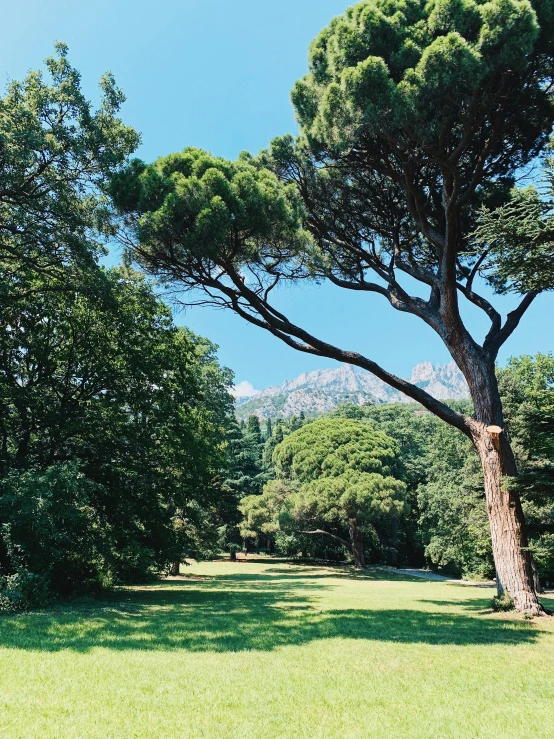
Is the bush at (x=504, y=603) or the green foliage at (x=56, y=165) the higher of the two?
the green foliage at (x=56, y=165)

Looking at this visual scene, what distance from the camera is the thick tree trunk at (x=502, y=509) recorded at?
8312mm

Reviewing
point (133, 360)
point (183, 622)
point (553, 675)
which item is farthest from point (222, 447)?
point (553, 675)

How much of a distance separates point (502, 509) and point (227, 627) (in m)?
5.41

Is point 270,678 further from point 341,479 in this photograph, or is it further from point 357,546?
point 357,546

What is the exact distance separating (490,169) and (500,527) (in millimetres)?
7685

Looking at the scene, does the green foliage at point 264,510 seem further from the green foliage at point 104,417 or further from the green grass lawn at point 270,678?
the green grass lawn at point 270,678

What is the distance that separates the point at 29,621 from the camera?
22.5ft

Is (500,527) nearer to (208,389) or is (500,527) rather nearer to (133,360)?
(133,360)

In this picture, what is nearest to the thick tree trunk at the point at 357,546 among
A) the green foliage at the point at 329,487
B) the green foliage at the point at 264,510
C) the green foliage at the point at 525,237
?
the green foliage at the point at 329,487

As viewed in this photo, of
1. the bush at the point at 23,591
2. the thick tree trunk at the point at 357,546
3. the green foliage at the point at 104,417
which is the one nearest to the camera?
the bush at the point at 23,591

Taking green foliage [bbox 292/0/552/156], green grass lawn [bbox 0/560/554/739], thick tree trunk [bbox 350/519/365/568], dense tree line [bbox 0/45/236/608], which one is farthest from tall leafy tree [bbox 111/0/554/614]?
thick tree trunk [bbox 350/519/365/568]

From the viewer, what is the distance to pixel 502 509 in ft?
28.2

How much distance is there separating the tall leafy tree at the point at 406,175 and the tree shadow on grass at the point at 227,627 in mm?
2020

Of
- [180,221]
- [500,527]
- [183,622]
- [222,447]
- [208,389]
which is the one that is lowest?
[183,622]
